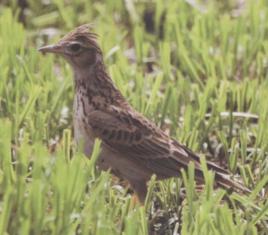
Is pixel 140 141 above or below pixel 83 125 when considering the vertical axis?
below

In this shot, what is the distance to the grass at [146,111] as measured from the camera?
439 cm

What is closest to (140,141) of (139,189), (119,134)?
(119,134)

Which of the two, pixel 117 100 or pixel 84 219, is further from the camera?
pixel 117 100

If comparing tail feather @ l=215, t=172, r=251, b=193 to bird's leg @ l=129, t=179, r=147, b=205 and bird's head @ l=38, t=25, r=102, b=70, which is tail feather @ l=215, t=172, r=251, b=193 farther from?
bird's head @ l=38, t=25, r=102, b=70

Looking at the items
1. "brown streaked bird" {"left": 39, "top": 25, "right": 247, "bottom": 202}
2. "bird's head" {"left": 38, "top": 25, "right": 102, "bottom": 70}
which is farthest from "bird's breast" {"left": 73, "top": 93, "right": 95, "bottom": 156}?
"bird's head" {"left": 38, "top": 25, "right": 102, "bottom": 70}

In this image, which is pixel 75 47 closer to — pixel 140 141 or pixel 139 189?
pixel 140 141

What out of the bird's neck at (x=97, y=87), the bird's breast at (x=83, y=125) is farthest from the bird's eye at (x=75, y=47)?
the bird's breast at (x=83, y=125)

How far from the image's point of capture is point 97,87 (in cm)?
573

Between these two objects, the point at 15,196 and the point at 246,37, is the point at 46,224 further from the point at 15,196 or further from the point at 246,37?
the point at 246,37

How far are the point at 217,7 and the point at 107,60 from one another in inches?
70.8

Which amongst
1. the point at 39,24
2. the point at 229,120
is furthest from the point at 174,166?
the point at 39,24

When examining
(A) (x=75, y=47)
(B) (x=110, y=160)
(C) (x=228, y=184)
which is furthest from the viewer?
(A) (x=75, y=47)

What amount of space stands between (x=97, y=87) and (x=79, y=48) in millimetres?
236

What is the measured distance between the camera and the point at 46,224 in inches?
170
